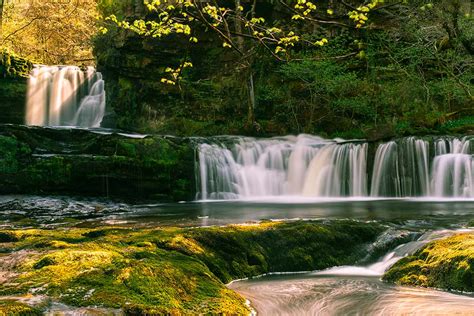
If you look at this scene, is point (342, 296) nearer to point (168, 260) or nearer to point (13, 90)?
point (168, 260)

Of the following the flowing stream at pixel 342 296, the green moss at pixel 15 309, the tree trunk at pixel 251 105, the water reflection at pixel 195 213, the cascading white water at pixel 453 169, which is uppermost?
the tree trunk at pixel 251 105

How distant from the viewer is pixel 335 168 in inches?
685

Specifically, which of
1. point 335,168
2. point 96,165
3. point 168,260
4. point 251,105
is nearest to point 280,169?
point 335,168

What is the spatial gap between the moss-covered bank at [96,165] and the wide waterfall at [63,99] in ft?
30.5

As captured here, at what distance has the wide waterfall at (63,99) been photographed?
84.1 ft

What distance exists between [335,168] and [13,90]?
1887 cm

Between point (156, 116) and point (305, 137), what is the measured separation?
8670mm

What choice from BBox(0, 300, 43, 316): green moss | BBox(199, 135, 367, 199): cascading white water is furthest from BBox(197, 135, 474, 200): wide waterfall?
BBox(0, 300, 43, 316): green moss

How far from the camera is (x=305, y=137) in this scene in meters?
21.8

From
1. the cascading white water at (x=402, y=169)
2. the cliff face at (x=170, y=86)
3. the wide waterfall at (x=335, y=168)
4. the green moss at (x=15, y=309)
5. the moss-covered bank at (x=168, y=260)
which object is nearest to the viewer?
the green moss at (x=15, y=309)

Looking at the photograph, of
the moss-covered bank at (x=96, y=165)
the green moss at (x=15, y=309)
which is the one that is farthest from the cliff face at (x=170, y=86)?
the green moss at (x=15, y=309)

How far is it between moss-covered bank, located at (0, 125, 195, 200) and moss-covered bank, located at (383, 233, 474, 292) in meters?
11.3

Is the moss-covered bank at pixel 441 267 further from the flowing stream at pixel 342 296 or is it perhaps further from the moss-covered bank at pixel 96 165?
the moss-covered bank at pixel 96 165

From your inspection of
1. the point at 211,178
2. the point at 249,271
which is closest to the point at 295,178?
the point at 211,178
